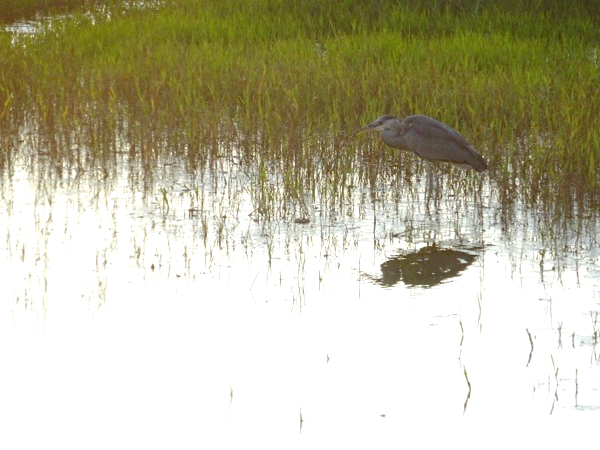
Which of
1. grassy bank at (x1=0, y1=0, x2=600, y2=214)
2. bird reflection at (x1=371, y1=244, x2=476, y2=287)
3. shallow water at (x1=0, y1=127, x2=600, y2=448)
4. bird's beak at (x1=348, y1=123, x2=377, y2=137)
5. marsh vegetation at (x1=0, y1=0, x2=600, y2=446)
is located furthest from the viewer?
grassy bank at (x1=0, y1=0, x2=600, y2=214)

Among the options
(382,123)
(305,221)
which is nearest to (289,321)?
(305,221)

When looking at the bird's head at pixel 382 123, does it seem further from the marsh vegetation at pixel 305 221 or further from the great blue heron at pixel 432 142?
the marsh vegetation at pixel 305 221

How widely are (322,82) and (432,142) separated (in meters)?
2.71

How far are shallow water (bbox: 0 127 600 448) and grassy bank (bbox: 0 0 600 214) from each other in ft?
2.82

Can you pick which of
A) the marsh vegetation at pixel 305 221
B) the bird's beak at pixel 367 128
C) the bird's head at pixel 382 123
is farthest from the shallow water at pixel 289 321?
the bird's beak at pixel 367 128

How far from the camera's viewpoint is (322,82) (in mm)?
8953

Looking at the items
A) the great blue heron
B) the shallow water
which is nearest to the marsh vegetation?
the shallow water

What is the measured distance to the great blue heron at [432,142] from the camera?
6340 mm

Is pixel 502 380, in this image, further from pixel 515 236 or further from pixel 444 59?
pixel 444 59

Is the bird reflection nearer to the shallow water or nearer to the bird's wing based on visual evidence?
the shallow water

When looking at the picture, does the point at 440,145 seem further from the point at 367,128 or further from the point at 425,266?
the point at 425,266

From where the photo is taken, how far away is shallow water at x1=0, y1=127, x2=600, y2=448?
127 inches

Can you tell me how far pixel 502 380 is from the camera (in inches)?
139

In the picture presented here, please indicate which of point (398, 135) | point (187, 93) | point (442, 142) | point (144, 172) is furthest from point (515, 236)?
point (187, 93)
